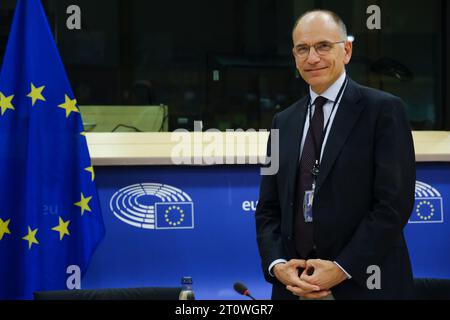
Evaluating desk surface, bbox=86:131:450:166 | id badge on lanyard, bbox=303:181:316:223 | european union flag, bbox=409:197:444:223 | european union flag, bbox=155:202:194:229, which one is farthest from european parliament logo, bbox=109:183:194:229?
id badge on lanyard, bbox=303:181:316:223

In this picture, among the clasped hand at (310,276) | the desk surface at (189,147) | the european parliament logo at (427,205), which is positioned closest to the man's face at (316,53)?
the clasped hand at (310,276)

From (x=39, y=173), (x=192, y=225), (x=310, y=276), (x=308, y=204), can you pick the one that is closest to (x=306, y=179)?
(x=308, y=204)

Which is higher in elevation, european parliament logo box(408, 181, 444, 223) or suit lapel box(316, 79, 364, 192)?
suit lapel box(316, 79, 364, 192)

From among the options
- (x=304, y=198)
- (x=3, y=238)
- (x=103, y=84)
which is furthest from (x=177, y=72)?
(x=304, y=198)

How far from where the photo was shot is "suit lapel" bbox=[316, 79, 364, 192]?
1.58 meters

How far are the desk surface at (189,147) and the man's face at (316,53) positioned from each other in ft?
4.29

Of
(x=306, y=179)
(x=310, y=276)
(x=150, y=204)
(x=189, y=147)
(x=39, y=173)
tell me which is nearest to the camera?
(x=310, y=276)

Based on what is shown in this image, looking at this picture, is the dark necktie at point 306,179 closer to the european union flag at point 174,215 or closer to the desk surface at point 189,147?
the desk surface at point 189,147

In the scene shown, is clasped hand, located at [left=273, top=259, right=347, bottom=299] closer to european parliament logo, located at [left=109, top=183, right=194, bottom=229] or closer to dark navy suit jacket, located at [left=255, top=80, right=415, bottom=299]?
dark navy suit jacket, located at [left=255, top=80, right=415, bottom=299]

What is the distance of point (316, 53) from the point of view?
5.33ft

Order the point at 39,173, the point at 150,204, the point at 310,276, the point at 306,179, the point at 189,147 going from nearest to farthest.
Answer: the point at 310,276 < the point at 306,179 < the point at 39,173 < the point at 150,204 < the point at 189,147

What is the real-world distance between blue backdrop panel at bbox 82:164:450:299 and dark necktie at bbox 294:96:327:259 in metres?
1.32

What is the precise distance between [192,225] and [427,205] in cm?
118

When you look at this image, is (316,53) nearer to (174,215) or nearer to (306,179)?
(306,179)
